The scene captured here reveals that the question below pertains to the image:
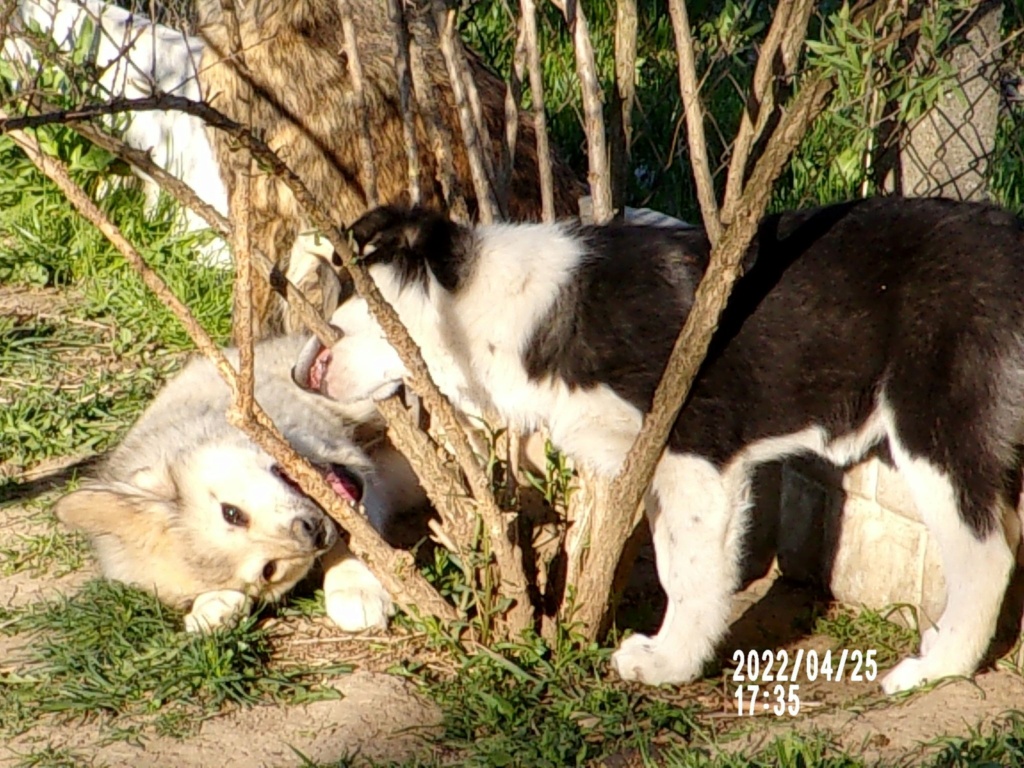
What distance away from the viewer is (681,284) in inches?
154

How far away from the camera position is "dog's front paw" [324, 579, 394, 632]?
172 inches

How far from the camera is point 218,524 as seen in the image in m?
4.54

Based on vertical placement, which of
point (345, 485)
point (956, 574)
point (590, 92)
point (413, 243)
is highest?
point (590, 92)

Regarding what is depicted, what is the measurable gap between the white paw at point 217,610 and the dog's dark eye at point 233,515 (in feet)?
0.66

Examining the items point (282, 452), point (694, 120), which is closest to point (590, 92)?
point (694, 120)

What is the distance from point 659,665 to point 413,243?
1241 millimetres

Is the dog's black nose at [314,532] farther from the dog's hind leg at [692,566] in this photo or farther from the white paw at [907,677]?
the white paw at [907,677]

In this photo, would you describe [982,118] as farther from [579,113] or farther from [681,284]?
[579,113]

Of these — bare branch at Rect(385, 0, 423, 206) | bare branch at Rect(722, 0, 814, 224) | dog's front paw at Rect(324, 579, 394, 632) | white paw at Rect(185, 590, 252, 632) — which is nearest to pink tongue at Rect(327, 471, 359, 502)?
dog's front paw at Rect(324, 579, 394, 632)

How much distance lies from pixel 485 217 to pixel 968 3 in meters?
1.50

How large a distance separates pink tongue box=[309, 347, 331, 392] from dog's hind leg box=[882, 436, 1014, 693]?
147 centimetres

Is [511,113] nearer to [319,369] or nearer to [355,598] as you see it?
[319,369]

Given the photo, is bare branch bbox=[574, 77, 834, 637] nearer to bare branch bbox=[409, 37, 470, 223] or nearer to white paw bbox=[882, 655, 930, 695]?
white paw bbox=[882, 655, 930, 695]

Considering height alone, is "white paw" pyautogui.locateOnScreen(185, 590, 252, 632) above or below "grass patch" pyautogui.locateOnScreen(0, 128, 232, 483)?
below
